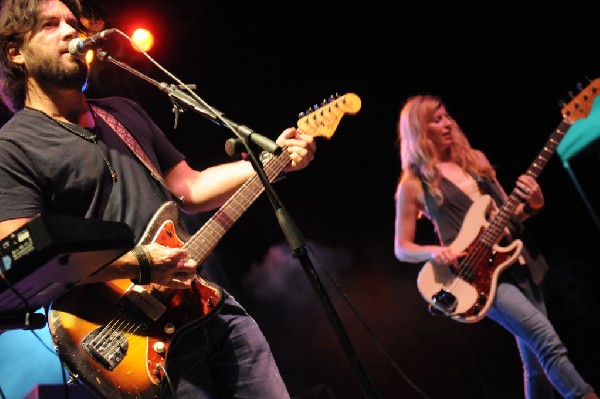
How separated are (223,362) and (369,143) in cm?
424

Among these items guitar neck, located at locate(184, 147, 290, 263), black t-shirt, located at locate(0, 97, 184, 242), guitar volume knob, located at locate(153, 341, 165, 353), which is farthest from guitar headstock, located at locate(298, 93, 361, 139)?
guitar volume knob, located at locate(153, 341, 165, 353)

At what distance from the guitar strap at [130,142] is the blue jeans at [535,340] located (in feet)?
7.93

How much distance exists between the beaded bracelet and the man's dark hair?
3.44 feet

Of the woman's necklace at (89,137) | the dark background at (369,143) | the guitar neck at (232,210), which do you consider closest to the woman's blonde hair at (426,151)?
the dark background at (369,143)

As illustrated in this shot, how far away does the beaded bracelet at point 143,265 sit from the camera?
206cm

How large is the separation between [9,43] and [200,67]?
3.49 metres

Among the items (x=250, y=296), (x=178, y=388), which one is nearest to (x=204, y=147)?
(x=250, y=296)

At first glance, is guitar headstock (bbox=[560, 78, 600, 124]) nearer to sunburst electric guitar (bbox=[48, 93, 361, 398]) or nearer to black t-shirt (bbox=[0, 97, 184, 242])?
sunburst electric guitar (bbox=[48, 93, 361, 398])

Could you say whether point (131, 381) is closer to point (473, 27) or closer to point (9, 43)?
point (9, 43)

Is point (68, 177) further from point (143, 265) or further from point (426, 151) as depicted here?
point (426, 151)

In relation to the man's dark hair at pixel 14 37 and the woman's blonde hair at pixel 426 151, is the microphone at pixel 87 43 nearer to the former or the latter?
the man's dark hair at pixel 14 37

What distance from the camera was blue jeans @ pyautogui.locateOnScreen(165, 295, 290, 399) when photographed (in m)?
2.13

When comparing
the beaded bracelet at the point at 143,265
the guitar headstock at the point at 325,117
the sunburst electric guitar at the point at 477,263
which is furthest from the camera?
the sunburst electric guitar at the point at 477,263

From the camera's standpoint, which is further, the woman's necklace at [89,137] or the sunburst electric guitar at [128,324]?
the woman's necklace at [89,137]
